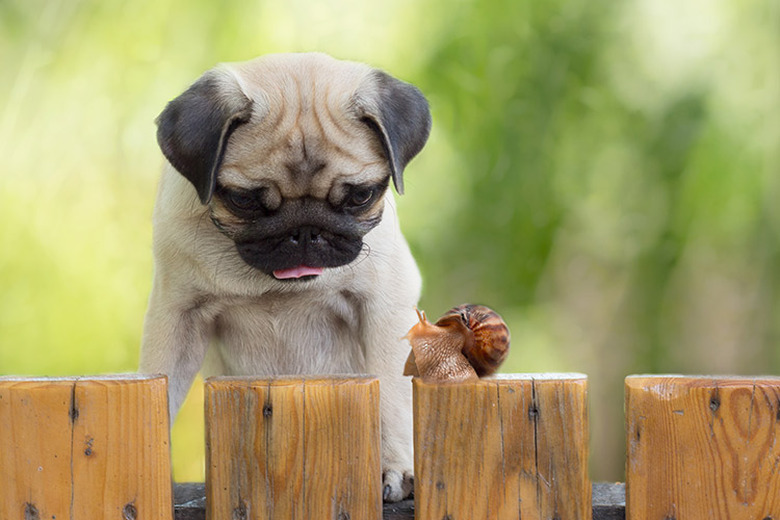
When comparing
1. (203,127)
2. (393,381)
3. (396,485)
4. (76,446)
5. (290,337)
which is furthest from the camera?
(290,337)

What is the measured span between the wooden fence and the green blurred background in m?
3.25

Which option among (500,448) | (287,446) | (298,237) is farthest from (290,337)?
(500,448)

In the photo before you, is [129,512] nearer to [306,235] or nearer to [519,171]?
[306,235]

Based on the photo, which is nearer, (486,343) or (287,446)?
(287,446)

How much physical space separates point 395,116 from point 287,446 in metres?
1.04

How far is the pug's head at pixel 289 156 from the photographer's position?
2412 millimetres

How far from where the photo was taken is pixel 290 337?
9.33 ft

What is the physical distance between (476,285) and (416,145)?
279 centimetres

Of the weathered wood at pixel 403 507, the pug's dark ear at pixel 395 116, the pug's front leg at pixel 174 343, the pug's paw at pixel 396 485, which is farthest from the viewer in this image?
the pug's front leg at pixel 174 343

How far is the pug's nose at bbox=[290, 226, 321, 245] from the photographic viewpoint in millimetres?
2453

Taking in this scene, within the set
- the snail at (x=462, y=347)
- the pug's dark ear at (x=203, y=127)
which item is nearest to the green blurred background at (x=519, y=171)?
the pug's dark ear at (x=203, y=127)

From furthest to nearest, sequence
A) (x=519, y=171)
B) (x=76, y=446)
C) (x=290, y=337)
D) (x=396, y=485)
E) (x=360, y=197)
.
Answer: (x=519, y=171)
(x=290, y=337)
(x=360, y=197)
(x=396, y=485)
(x=76, y=446)

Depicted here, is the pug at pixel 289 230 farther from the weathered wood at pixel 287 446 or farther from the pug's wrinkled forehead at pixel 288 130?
the weathered wood at pixel 287 446

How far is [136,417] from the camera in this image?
183 centimetres
